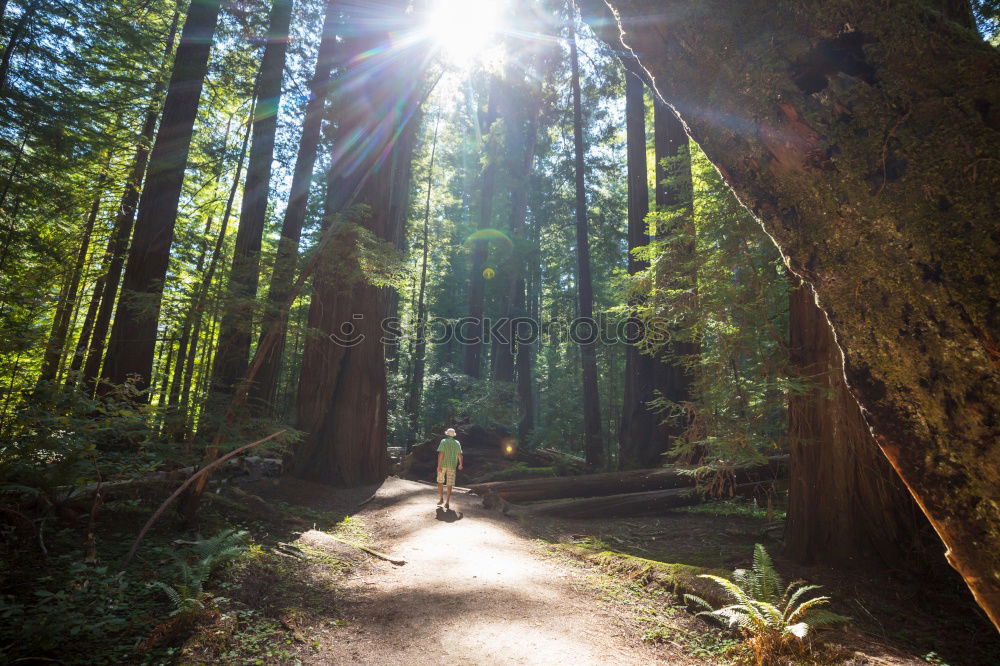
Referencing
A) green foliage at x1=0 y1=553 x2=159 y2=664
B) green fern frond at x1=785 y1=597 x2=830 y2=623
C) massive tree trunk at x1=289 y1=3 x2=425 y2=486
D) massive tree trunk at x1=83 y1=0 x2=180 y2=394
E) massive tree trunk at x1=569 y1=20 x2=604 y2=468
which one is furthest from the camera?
massive tree trunk at x1=569 y1=20 x2=604 y2=468

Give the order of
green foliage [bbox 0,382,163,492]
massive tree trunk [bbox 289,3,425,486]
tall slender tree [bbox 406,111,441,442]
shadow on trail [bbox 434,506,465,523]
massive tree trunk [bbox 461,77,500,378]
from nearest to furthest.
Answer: green foliage [bbox 0,382,163,492] < shadow on trail [bbox 434,506,465,523] < massive tree trunk [bbox 289,3,425,486] < tall slender tree [bbox 406,111,441,442] < massive tree trunk [bbox 461,77,500,378]

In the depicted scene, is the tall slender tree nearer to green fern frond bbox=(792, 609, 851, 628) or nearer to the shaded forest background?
the shaded forest background

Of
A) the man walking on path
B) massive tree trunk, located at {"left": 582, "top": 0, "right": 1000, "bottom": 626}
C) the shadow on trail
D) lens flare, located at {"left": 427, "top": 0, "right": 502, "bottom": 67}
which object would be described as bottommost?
the shadow on trail

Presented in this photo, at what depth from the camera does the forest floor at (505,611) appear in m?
3.96

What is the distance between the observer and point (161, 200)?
9.32 m

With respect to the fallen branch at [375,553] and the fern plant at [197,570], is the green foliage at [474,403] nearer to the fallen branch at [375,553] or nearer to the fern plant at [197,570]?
the fallen branch at [375,553]

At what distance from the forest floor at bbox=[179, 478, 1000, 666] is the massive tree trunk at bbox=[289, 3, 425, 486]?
3.57 meters

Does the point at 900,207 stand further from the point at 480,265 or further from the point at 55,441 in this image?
the point at 480,265

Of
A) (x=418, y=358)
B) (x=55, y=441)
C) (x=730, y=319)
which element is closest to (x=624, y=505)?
(x=730, y=319)

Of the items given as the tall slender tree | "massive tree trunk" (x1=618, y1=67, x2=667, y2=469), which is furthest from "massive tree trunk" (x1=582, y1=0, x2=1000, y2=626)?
the tall slender tree

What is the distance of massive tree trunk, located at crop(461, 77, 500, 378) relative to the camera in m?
24.4

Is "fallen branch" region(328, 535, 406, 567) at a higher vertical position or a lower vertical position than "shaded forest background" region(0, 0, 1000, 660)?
lower

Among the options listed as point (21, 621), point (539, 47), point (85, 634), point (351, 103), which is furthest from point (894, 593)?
point (539, 47)

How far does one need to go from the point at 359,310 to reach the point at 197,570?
27.3ft
